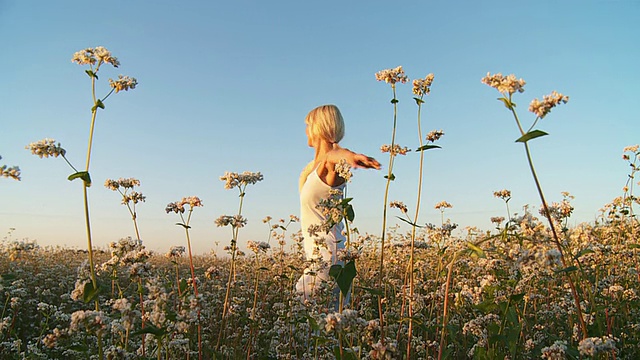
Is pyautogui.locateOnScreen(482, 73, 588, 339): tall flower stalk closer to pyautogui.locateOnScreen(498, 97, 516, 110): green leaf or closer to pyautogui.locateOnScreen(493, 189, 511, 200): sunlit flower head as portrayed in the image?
pyautogui.locateOnScreen(498, 97, 516, 110): green leaf

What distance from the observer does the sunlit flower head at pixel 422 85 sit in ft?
13.1

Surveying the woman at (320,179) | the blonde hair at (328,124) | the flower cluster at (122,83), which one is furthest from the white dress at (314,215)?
the flower cluster at (122,83)

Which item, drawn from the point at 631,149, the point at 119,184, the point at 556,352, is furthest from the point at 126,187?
the point at 631,149

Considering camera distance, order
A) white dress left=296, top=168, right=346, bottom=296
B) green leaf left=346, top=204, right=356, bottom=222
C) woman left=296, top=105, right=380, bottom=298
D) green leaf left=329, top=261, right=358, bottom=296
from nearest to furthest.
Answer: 1. green leaf left=329, top=261, right=358, bottom=296
2. green leaf left=346, top=204, right=356, bottom=222
3. woman left=296, top=105, right=380, bottom=298
4. white dress left=296, top=168, right=346, bottom=296

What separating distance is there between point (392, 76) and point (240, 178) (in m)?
2.21

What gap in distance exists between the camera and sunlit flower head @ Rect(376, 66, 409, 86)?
4.10 metres

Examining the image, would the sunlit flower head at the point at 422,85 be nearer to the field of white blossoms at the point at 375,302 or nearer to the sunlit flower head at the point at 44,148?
the field of white blossoms at the point at 375,302

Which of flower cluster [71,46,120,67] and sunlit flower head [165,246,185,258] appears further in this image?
sunlit flower head [165,246,185,258]

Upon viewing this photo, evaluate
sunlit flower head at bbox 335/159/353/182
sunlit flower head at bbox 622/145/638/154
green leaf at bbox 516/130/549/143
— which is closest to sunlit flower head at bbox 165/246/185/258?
sunlit flower head at bbox 335/159/353/182

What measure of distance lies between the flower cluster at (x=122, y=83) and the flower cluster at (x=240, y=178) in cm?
163

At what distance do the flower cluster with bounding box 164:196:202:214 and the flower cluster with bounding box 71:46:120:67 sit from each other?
1.77 m

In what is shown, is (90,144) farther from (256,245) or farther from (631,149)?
(631,149)

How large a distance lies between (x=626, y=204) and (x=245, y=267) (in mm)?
7927

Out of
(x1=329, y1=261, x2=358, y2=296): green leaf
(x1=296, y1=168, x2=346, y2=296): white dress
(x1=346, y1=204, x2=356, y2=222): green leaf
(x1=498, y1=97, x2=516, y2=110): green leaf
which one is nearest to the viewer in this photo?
(x1=498, y1=97, x2=516, y2=110): green leaf
